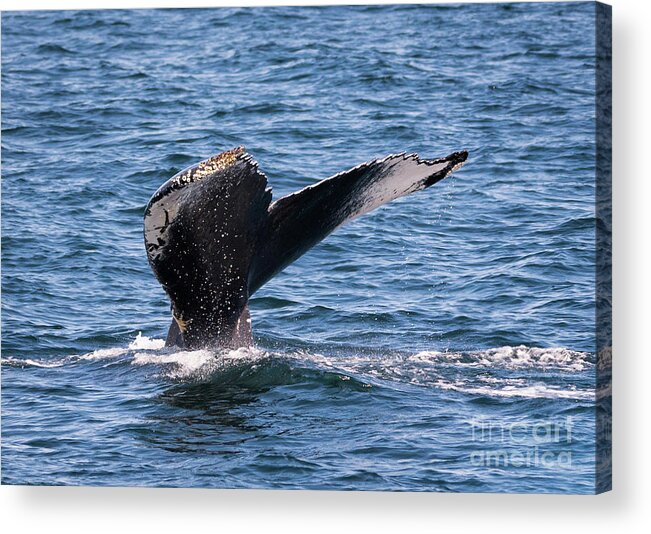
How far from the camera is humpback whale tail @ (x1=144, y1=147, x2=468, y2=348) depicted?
10.4 m

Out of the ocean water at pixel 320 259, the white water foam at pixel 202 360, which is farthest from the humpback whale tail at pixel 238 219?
the ocean water at pixel 320 259

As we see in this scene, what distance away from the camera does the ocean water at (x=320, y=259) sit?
1227 centimetres

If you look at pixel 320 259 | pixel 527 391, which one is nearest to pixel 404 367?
pixel 527 391

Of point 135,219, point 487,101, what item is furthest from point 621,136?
point 135,219

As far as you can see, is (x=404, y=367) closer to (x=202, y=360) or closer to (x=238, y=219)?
(x=202, y=360)

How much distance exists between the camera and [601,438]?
11.9 meters

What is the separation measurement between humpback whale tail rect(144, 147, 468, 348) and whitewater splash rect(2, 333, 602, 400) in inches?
26.5

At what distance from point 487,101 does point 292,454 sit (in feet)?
10.4

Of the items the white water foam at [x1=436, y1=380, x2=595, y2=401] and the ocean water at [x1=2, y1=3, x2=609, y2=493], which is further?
the ocean water at [x1=2, y1=3, x2=609, y2=493]

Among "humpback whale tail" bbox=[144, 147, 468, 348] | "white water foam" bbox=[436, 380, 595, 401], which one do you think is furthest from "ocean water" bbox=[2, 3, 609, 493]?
"humpback whale tail" bbox=[144, 147, 468, 348]

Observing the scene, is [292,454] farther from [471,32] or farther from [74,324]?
[471,32]

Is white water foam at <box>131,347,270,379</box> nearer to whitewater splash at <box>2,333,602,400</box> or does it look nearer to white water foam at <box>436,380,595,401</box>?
whitewater splash at <box>2,333,602,400</box>

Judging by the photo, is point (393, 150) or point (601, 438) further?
point (393, 150)

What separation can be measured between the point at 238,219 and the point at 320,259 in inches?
113
